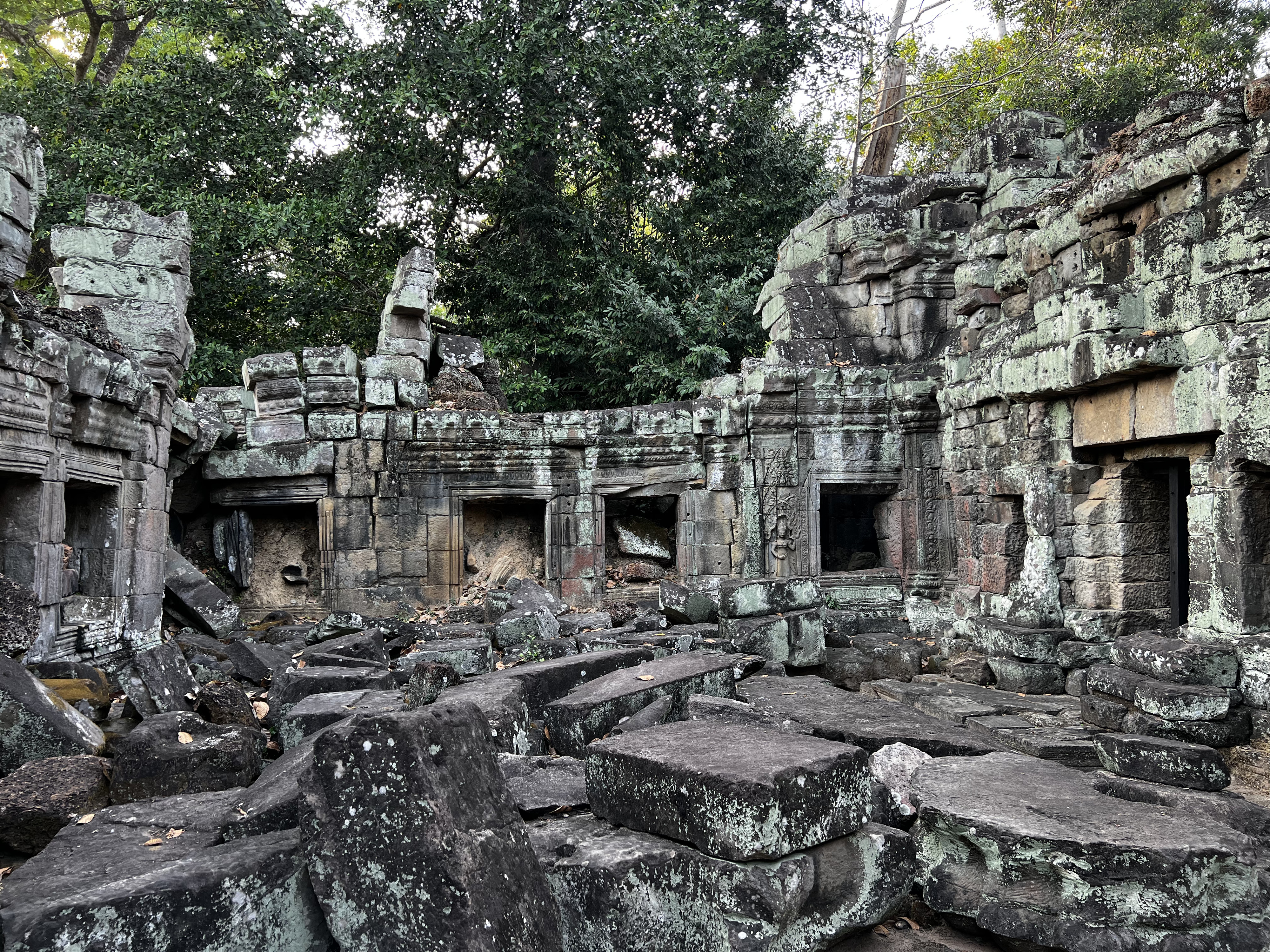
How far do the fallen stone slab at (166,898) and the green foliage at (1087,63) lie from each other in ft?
54.5

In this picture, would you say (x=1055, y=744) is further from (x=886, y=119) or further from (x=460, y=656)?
(x=886, y=119)

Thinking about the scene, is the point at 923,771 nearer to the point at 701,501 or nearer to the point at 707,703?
the point at 707,703

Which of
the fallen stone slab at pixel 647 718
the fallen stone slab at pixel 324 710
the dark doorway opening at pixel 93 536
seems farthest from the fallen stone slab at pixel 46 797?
the dark doorway opening at pixel 93 536

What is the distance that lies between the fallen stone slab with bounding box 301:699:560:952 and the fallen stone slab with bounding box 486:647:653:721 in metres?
2.37

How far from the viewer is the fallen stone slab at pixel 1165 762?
3.96 metres

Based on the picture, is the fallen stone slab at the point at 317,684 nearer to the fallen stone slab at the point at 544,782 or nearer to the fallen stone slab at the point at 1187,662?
the fallen stone slab at the point at 544,782

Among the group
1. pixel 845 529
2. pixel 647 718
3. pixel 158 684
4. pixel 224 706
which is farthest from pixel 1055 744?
pixel 845 529

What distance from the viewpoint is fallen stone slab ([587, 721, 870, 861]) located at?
2.74 metres

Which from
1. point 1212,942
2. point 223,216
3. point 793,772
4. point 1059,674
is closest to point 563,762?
point 793,772

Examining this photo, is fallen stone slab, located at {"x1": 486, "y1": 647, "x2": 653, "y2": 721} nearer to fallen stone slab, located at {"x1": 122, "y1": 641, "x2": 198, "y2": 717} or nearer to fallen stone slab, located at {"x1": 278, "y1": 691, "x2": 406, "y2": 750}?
fallen stone slab, located at {"x1": 278, "y1": 691, "x2": 406, "y2": 750}

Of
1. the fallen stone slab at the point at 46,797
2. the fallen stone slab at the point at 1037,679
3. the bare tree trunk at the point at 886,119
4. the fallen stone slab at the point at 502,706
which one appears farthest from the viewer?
the bare tree trunk at the point at 886,119

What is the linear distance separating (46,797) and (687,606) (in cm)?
523

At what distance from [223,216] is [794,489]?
9935 millimetres

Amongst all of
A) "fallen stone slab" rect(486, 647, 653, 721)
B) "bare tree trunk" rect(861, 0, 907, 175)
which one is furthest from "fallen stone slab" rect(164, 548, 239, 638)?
"bare tree trunk" rect(861, 0, 907, 175)
